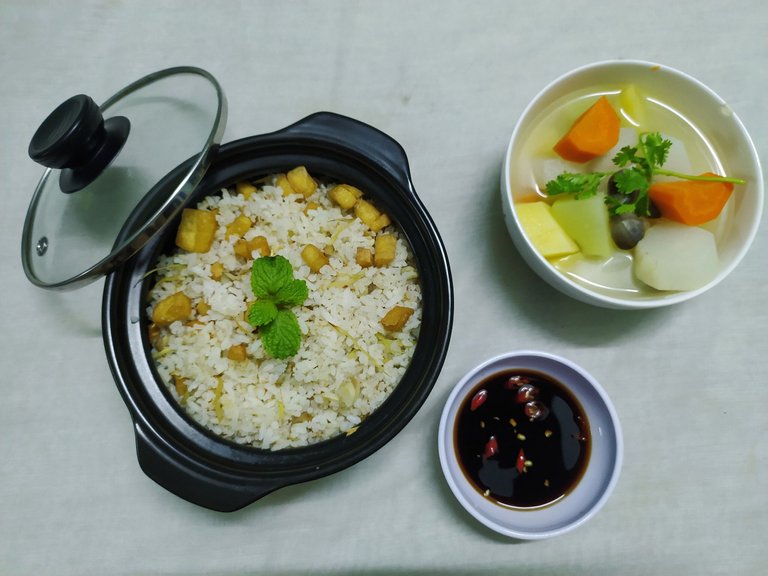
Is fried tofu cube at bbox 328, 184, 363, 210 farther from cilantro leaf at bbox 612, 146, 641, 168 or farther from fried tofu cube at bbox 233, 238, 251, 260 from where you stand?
cilantro leaf at bbox 612, 146, 641, 168

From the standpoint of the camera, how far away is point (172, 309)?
4.01ft

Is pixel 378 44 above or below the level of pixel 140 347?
above

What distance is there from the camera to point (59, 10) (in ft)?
5.10

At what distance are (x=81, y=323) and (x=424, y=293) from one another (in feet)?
2.91

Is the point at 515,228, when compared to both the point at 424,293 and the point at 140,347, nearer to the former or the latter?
the point at 424,293

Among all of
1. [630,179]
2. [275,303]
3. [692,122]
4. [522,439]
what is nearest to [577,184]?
[630,179]

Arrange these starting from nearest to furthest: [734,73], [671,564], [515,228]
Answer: [515,228] → [671,564] → [734,73]

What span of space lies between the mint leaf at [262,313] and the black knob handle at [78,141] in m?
0.43

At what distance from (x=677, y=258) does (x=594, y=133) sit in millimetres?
319

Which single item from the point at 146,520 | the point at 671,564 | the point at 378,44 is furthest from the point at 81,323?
the point at 671,564

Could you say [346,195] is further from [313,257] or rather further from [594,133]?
[594,133]

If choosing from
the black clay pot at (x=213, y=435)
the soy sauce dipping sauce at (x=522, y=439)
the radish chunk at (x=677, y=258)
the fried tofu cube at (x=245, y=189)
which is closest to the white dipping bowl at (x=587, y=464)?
the soy sauce dipping sauce at (x=522, y=439)

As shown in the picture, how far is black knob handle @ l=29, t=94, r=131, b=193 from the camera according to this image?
1046 mm

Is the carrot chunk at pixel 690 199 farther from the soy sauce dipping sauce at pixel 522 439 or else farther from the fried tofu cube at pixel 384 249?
the fried tofu cube at pixel 384 249
